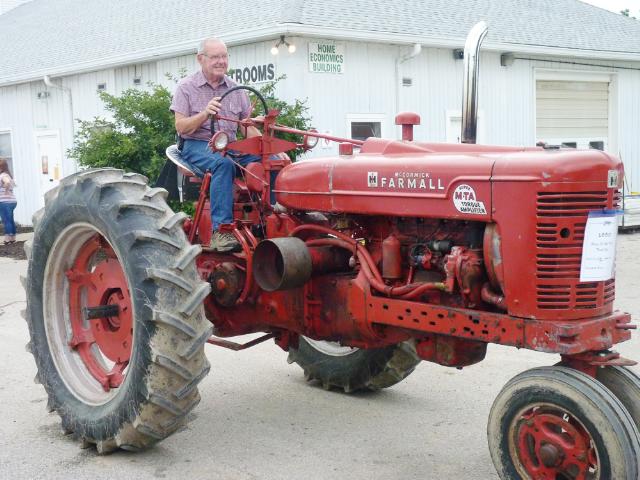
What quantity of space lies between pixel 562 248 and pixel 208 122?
263cm

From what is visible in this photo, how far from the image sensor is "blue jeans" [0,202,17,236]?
14884 millimetres

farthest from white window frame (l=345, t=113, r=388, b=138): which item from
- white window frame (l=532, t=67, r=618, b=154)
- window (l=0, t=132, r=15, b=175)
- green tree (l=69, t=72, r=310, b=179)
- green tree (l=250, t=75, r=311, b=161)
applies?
window (l=0, t=132, r=15, b=175)

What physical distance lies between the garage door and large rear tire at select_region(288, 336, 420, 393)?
39.1 ft

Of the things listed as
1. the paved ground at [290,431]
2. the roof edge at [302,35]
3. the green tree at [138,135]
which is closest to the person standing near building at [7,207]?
the roof edge at [302,35]

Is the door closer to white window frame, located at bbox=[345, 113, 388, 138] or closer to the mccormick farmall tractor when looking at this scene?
white window frame, located at bbox=[345, 113, 388, 138]

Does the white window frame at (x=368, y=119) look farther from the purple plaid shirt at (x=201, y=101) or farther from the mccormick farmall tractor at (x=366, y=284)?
the mccormick farmall tractor at (x=366, y=284)

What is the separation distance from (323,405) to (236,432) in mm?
716

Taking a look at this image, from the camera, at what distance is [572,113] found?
680 inches

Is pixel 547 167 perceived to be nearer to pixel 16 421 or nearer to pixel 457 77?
pixel 16 421

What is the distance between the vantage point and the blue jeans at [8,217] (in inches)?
586

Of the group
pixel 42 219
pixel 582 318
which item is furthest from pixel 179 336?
pixel 582 318

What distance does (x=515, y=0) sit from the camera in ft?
59.3

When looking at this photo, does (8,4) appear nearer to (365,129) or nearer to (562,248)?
(365,129)

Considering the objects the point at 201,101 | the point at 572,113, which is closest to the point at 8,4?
the point at 572,113
